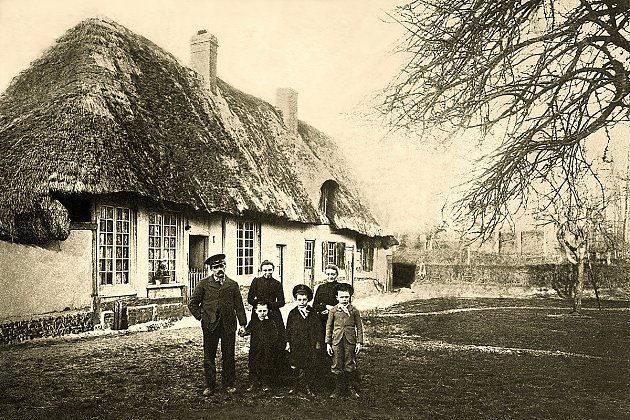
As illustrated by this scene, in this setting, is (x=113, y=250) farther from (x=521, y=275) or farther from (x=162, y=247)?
(x=521, y=275)

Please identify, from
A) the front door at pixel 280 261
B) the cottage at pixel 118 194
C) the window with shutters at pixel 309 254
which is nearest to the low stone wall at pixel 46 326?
the cottage at pixel 118 194

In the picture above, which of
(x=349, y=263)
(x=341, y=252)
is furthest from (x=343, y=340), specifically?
(x=341, y=252)

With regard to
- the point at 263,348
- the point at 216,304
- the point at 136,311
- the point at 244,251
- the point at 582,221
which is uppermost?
the point at 582,221

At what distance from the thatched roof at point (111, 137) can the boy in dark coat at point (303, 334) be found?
204cm

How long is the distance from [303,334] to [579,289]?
3.26 metres

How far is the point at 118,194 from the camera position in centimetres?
573

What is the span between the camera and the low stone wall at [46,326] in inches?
163

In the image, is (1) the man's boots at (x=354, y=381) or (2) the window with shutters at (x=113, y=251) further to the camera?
(2) the window with shutters at (x=113, y=251)

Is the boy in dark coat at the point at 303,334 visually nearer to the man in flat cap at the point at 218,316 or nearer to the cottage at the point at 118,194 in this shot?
the man in flat cap at the point at 218,316

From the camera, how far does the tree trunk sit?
18.3 feet

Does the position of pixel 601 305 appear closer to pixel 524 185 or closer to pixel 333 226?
pixel 524 185

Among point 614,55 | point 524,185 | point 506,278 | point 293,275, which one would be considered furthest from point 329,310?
point 506,278

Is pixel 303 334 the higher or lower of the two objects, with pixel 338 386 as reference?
higher

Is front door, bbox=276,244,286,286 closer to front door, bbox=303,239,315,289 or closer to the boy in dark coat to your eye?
front door, bbox=303,239,315,289
